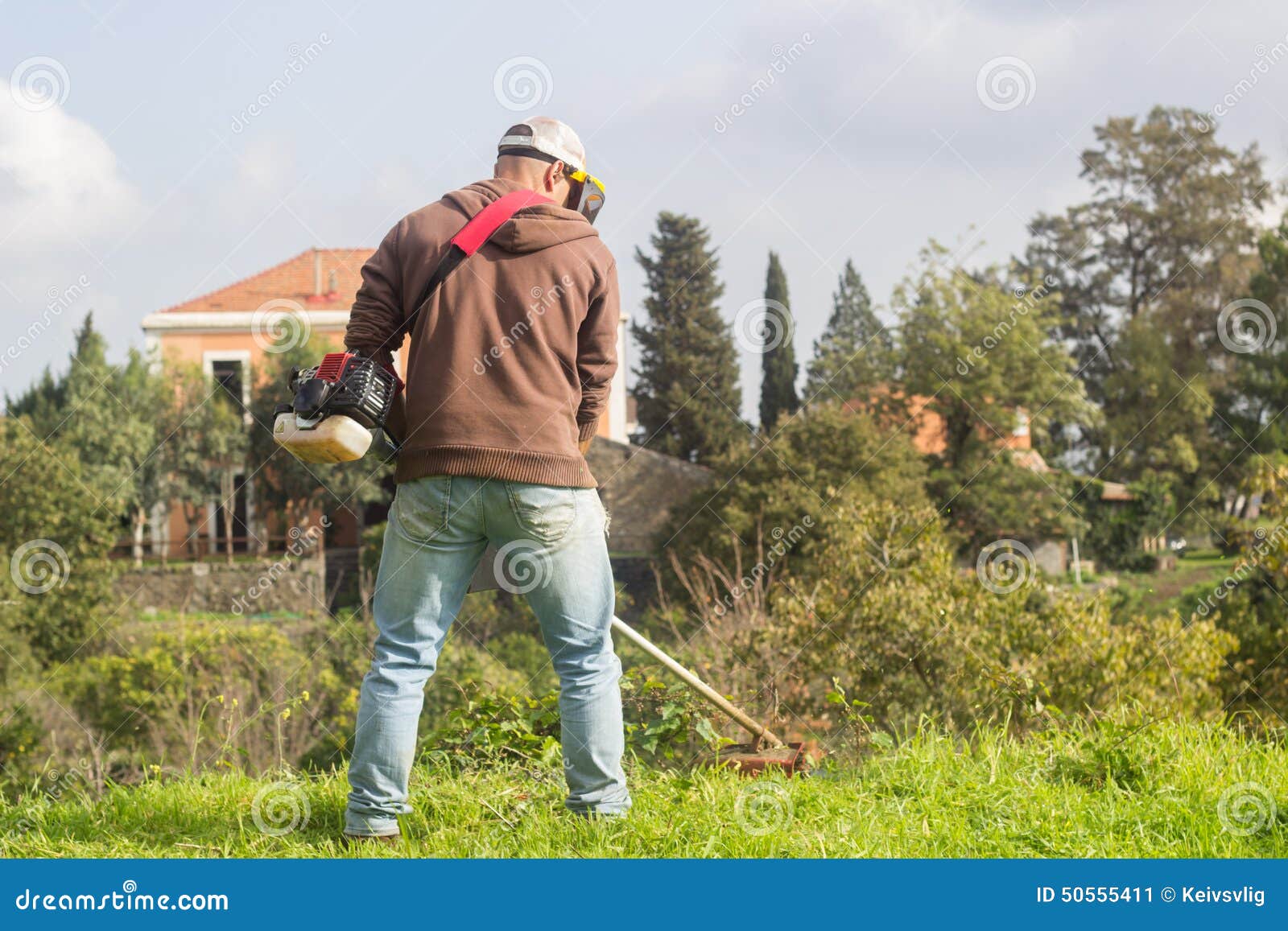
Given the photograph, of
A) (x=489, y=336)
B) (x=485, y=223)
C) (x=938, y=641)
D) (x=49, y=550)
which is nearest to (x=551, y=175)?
(x=485, y=223)

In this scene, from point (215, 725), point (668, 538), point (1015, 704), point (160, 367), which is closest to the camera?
point (1015, 704)

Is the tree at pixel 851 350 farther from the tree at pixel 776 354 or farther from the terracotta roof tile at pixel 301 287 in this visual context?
the terracotta roof tile at pixel 301 287

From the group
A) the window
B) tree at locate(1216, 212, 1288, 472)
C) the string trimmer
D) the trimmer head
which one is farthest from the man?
tree at locate(1216, 212, 1288, 472)

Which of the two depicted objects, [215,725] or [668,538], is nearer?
[215,725]

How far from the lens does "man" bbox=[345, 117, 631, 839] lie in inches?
111

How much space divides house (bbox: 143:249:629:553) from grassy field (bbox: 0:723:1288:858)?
2766 cm

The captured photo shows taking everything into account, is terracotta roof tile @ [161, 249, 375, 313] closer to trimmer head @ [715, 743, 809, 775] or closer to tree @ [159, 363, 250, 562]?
tree @ [159, 363, 250, 562]

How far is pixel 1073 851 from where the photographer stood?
270 cm

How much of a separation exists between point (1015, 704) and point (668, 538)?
21.7 metres

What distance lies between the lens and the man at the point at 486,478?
2.82 m

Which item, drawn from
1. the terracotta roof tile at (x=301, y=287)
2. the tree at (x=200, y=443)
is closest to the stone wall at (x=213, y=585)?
the tree at (x=200, y=443)

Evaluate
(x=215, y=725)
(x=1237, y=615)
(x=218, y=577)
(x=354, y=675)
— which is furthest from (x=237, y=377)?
(x=1237, y=615)

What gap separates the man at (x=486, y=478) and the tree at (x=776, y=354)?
3676 centimetres

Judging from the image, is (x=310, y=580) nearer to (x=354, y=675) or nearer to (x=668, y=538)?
(x=668, y=538)
